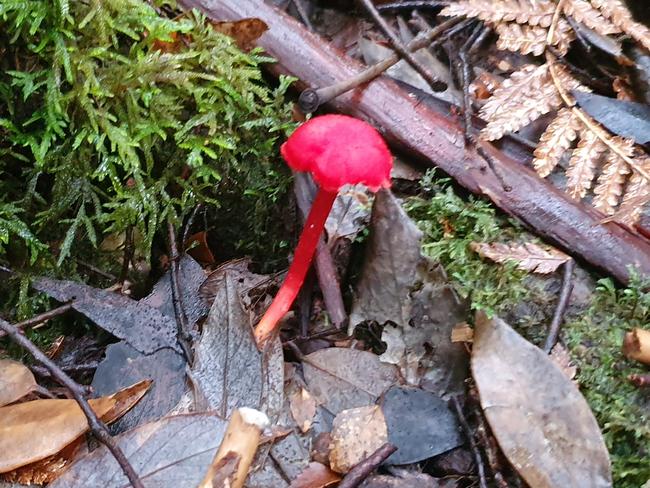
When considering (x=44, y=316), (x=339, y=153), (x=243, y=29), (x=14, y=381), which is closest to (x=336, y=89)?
(x=243, y=29)

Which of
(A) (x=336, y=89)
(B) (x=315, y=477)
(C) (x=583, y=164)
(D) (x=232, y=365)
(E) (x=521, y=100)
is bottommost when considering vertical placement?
(B) (x=315, y=477)

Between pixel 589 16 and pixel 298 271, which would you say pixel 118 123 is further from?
pixel 589 16

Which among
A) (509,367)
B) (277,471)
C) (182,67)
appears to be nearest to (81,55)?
(182,67)

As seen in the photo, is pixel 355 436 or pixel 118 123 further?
pixel 118 123

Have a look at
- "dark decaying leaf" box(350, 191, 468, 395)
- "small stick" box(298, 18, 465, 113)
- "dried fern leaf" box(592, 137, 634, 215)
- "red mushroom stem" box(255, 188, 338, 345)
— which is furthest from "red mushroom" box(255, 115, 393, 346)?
"dried fern leaf" box(592, 137, 634, 215)

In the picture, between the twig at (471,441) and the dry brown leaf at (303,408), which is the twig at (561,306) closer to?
the twig at (471,441)

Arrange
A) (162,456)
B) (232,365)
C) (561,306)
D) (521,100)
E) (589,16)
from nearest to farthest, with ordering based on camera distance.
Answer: (162,456) < (232,365) < (561,306) < (521,100) < (589,16)
